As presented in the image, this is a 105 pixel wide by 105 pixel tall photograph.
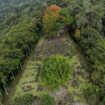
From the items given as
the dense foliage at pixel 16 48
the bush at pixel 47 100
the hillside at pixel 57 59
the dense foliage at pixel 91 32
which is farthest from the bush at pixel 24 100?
the dense foliage at pixel 91 32

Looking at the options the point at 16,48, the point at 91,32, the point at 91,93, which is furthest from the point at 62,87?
the point at 91,32

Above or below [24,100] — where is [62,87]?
below

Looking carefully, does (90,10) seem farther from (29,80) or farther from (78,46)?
(29,80)

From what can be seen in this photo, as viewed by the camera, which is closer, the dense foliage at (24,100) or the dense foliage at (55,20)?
the dense foliage at (24,100)

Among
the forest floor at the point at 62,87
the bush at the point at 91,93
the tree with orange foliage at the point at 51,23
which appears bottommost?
the forest floor at the point at 62,87

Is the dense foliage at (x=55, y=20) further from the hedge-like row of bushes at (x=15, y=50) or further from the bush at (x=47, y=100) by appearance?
the bush at (x=47, y=100)

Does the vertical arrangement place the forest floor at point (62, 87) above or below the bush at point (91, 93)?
below

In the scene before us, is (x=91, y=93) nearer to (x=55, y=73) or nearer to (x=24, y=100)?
(x=55, y=73)

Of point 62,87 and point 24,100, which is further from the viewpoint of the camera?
point 62,87
